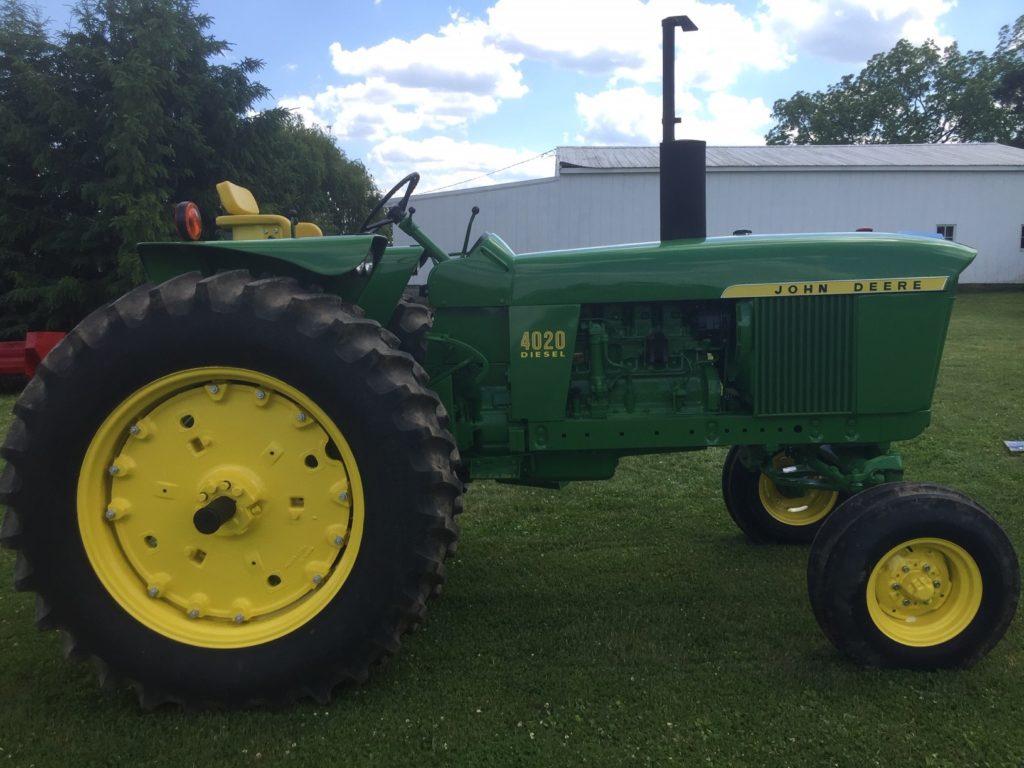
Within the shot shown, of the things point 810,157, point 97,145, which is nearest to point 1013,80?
point 810,157

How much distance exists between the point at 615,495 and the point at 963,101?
4594 cm

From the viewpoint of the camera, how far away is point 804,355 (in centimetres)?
303

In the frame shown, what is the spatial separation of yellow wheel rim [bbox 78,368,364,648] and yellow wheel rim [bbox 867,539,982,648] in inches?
75.6

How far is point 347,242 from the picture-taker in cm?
281

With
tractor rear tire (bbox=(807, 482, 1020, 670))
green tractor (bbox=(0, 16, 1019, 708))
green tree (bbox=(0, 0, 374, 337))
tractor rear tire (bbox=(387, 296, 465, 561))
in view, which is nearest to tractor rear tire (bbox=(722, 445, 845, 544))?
green tractor (bbox=(0, 16, 1019, 708))

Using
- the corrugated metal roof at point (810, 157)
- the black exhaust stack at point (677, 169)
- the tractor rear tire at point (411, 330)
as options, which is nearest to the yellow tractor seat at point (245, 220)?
the tractor rear tire at point (411, 330)

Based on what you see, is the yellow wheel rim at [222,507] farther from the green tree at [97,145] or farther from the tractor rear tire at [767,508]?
the green tree at [97,145]

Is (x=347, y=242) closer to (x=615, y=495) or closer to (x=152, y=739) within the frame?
(x=152, y=739)

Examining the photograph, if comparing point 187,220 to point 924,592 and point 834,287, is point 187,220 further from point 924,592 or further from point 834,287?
point 924,592

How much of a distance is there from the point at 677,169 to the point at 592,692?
204 cm

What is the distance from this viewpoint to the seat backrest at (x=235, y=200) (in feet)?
11.0

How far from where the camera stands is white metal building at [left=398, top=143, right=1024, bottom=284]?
71.5 ft

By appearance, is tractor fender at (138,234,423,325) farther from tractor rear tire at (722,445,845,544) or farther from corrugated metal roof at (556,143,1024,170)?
corrugated metal roof at (556,143,1024,170)

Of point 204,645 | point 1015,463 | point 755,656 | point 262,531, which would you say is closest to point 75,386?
point 262,531
